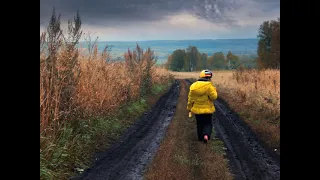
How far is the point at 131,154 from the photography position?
7086mm

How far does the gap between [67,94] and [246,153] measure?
154 inches

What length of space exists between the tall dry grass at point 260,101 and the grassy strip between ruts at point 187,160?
1.70 metres

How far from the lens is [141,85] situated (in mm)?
16297

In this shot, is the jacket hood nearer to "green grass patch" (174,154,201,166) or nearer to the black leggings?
the black leggings

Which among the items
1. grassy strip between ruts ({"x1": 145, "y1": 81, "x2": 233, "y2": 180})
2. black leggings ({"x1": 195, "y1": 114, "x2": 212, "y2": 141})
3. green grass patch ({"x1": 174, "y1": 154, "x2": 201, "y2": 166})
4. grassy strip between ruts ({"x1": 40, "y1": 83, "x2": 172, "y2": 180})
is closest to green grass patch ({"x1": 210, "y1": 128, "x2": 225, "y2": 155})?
grassy strip between ruts ({"x1": 145, "y1": 81, "x2": 233, "y2": 180})

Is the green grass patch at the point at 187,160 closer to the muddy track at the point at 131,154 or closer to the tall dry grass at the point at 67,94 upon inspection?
A: the muddy track at the point at 131,154

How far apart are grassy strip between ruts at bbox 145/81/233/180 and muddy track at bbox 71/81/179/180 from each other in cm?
22

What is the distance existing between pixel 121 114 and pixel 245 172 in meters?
6.02

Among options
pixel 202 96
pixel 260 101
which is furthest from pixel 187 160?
pixel 260 101

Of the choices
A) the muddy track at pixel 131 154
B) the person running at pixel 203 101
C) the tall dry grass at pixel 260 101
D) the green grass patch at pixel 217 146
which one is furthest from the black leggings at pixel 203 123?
the tall dry grass at pixel 260 101

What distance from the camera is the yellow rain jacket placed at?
308 inches
